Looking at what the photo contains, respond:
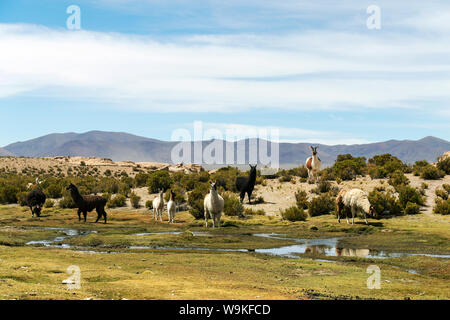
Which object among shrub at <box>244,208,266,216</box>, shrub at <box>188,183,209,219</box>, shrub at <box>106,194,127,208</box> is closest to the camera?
shrub at <box>188,183,209,219</box>

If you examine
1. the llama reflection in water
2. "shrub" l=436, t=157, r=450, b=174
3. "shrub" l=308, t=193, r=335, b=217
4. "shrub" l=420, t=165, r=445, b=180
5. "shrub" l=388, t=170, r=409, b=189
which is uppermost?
"shrub" l=436, t=157, r=450, b=174

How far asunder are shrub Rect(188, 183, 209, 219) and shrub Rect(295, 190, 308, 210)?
601 centimetres

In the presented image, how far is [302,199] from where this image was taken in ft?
110

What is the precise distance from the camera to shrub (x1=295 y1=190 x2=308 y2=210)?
32719 millimetres

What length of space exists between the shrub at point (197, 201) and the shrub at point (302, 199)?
6.01 meters

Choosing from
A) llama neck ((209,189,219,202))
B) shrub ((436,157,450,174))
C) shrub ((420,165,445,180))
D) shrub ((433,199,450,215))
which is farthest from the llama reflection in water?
shrub ((436,157,450,174))

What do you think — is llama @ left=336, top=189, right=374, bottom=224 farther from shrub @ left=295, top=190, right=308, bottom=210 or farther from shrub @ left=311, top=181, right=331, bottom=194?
shrub @ left=311, top=181, right=331, bottom=194

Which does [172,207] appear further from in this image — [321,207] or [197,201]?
[321,207]

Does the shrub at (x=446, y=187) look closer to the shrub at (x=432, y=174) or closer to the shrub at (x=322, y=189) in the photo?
the shrub at (x=432, y=174)

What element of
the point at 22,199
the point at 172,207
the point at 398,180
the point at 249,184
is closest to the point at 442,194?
the point at 398,180

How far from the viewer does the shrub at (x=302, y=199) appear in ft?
107

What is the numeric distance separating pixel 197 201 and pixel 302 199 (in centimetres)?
664
